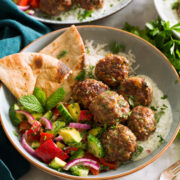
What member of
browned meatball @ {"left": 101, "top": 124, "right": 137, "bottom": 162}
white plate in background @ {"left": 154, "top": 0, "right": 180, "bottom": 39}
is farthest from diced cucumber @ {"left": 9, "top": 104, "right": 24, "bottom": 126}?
white plate in background @ {"left": 154, "top": 0, "right": 180, "bottom": 39}

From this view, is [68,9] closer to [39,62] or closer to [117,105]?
[39,62]

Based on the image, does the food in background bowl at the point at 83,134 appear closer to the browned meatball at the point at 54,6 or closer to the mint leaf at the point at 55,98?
the mint leaf at the point at 55,98

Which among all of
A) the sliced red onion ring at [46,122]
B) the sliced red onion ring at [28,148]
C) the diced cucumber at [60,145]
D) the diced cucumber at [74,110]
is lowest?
the sliced red onion ring at [28,148]

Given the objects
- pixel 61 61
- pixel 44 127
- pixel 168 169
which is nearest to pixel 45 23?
pixel 61 61

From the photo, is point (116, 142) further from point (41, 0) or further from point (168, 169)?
point (41, 0)

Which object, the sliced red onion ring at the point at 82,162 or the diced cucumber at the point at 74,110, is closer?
the sliced red onion ring at the point at 82,162

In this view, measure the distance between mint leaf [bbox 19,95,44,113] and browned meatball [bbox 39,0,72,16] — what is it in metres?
2.20

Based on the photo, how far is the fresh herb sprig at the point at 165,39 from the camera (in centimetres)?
484

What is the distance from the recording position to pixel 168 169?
4250 millimetres

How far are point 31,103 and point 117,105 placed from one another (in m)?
1.27

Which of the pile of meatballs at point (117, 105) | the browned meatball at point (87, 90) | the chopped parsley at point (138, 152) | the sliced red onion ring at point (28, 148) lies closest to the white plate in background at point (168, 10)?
the pile of meatballs at point (117, 105)

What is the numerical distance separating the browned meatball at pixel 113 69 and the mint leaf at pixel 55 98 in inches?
27.3

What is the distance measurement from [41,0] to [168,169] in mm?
3994

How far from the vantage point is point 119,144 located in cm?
367
